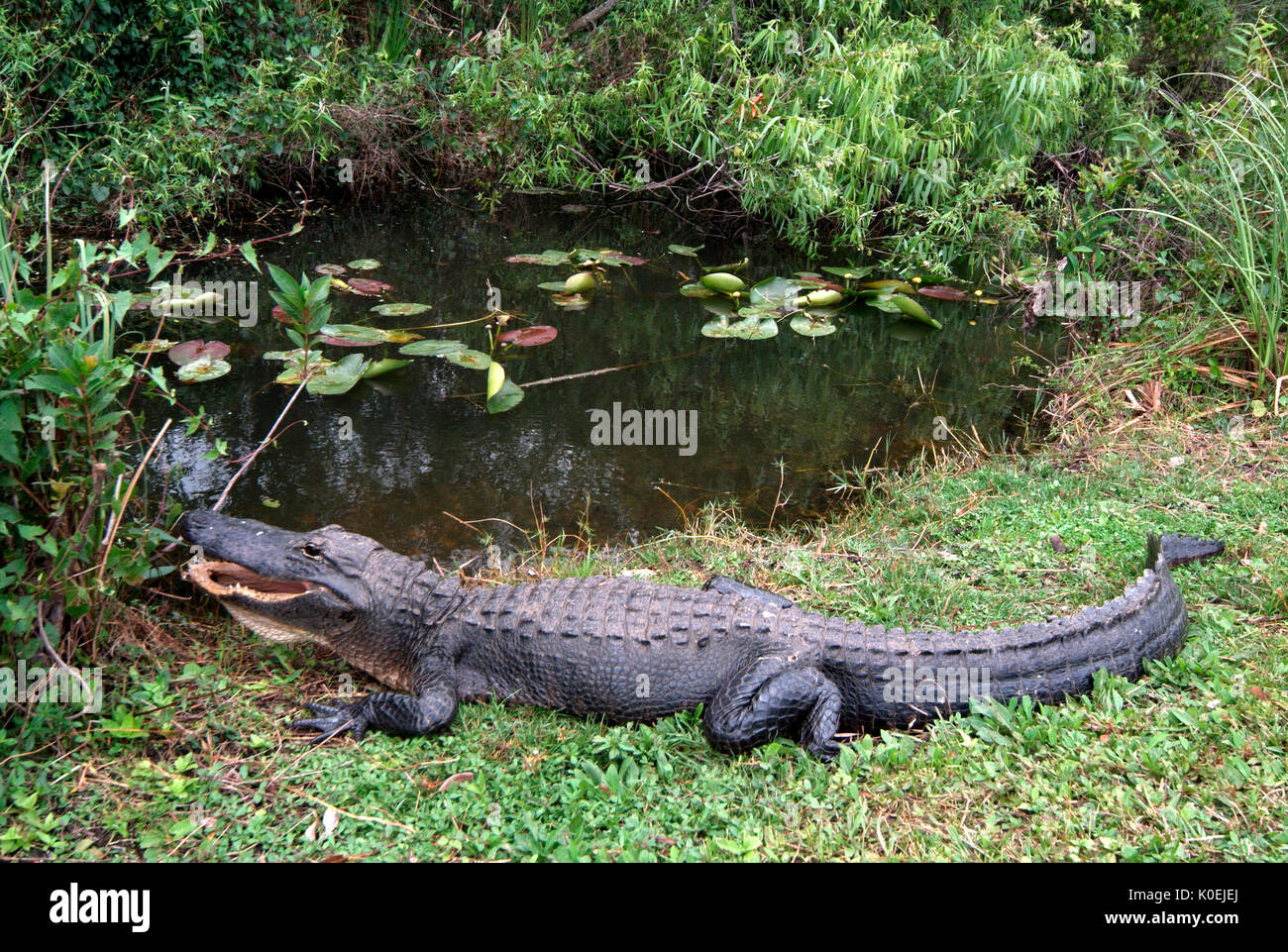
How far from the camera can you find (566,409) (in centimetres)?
592

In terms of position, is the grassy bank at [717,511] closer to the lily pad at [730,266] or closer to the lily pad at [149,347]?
the lily pad at [149,347]

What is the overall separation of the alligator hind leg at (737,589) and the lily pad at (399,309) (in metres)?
3.71

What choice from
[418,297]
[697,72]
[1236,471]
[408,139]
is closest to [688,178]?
[697,72]

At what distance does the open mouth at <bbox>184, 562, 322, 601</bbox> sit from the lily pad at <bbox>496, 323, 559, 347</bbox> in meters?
3.18

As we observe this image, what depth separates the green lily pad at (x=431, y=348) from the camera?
20.5 ft

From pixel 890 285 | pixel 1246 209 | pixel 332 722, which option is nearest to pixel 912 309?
pixel 890 285

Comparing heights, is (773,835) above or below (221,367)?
below

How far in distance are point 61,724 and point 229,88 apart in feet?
24.6

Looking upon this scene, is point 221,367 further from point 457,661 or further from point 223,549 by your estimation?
point 457,661

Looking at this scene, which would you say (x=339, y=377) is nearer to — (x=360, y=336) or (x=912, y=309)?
(x=360, y=336)

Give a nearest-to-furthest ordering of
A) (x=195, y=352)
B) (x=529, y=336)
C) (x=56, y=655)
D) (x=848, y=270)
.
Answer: (x=56, y=655), (x=195, y=352), (x=529, y=336), (x=848, y=270)

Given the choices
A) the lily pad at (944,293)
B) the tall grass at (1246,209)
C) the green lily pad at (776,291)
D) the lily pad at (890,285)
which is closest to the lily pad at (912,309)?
the lily pad at (890,285)

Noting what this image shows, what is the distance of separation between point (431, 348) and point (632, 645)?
350cm

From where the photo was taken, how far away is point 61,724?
293 centimetres
